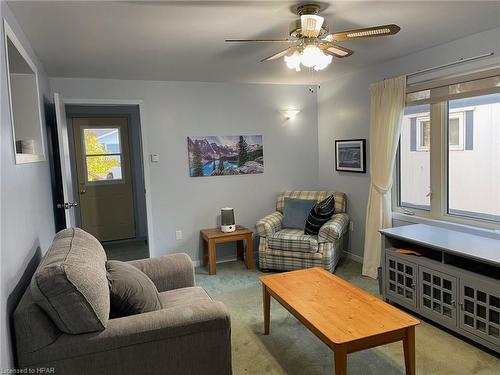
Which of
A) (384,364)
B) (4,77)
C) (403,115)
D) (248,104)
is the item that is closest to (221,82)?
(248,104)

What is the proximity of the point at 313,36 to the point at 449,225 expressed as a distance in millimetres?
2068

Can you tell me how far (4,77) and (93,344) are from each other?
1360mm

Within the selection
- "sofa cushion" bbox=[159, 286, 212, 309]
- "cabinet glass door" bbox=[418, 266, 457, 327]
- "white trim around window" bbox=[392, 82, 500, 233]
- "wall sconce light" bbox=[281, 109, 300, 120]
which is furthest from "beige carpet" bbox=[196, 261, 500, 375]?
"wall sconce light" bbox=[281, 109, 300, 120]

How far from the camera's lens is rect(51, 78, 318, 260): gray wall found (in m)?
4.23

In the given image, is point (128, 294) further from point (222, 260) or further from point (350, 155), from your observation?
point (350, 155)

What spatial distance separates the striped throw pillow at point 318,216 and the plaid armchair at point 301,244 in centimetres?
8

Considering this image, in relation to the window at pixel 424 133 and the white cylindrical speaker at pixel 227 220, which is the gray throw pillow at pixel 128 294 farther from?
the window at pixel 424 133

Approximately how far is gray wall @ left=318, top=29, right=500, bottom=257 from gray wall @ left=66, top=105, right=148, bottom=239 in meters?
2.70

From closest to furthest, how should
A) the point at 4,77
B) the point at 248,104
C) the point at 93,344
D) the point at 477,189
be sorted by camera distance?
the point at 93,344 → the point at 4,77 → the point at 477,189 → the point at 248,104

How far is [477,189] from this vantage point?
308cm

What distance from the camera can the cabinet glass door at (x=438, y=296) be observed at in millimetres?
2594

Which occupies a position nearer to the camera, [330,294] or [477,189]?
[330,294]

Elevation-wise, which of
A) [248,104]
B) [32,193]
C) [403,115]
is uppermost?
[248,104]

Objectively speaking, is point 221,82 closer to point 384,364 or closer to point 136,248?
point 136,248
